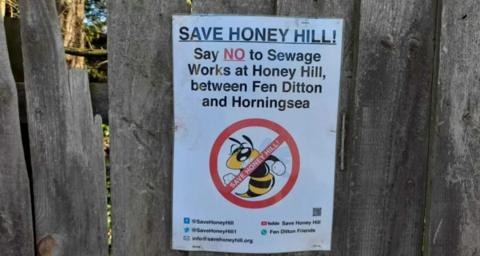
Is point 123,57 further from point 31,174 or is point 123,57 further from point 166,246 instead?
point 166,246

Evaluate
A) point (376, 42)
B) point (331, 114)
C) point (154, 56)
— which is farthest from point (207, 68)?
point (376, 42)

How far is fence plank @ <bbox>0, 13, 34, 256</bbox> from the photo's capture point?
187 cm

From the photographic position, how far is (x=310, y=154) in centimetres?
191

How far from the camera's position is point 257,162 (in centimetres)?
190

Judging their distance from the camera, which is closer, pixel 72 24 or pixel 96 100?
pixel 96 100

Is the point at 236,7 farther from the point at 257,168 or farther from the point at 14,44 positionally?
the point at 14,44

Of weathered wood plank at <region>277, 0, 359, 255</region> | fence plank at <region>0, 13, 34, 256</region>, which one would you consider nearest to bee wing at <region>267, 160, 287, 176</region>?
weathered wood plank at <region>277, 0, 359, 255</region>

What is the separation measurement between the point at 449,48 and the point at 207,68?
0.83 m

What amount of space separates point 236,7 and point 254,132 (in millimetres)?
423

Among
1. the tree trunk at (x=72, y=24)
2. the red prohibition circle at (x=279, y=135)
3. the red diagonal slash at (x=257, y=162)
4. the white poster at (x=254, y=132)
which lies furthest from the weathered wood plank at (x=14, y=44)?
the tree trunk at (x=72, y=24)

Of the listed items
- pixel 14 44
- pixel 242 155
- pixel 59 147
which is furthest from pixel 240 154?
pixel 14 44

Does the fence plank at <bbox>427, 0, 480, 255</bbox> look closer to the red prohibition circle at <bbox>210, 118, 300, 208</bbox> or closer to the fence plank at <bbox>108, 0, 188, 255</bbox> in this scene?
the red prohibition circle at <bbox>210, 118, 300, 208</bbox>

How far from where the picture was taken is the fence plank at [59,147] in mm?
A: 1854

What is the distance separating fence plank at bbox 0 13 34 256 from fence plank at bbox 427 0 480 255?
56.2 inches
